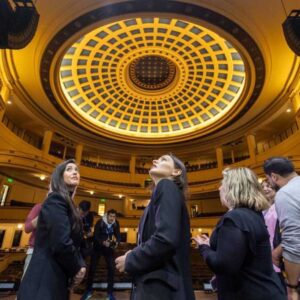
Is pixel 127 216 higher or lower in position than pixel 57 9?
lower

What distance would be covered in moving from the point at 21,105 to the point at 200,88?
12.9 meters

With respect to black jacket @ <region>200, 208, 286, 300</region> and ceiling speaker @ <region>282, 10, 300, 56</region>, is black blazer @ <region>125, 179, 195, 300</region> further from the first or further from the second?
ceiling speaker @ <region>282, 10, 300, 56</region>

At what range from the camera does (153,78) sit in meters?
17.3

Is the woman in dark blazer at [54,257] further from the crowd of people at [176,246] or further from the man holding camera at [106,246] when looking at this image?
the man holding camera at [106,246]

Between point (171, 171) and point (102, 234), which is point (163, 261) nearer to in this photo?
point (171, 171)

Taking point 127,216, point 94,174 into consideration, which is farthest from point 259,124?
point 94,174

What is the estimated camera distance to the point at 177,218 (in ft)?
4.88

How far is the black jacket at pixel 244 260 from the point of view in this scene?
152cm

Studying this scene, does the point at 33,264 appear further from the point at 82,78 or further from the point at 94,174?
the point at 94,174

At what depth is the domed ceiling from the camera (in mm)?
12539

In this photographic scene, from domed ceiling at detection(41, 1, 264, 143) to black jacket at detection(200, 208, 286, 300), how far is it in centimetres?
1106

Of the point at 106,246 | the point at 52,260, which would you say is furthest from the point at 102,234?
the point at 52,260

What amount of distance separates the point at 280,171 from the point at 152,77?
1591cm

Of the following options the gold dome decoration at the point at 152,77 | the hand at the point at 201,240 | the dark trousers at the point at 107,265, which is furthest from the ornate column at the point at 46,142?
the hand at the point at 201,240
